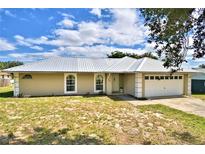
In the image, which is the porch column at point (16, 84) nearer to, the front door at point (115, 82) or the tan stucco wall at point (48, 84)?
the tan stucco wall at point (48, 84)

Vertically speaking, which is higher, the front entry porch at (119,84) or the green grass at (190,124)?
the front entry porch at (119,84)

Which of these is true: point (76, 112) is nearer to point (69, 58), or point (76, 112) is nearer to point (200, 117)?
point (200, 117)

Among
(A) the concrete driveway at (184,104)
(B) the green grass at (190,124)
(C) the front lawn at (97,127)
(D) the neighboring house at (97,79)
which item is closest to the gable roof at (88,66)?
(D) the neighboring house at (97,79)

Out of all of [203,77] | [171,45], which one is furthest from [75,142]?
[203,77]

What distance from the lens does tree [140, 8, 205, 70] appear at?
5906mm

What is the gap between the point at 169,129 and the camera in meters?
7.87

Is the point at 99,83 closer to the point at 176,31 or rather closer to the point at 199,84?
the point at 199,84

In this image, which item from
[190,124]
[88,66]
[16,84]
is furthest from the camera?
[88,66]

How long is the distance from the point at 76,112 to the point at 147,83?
824cm

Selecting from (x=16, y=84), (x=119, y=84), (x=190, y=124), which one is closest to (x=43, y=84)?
(x=16, y=84)

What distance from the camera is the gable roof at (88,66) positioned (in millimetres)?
17469

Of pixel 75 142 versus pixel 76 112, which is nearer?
pixel 75 142

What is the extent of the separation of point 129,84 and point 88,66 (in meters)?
4.41

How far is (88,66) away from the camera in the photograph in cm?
2039
